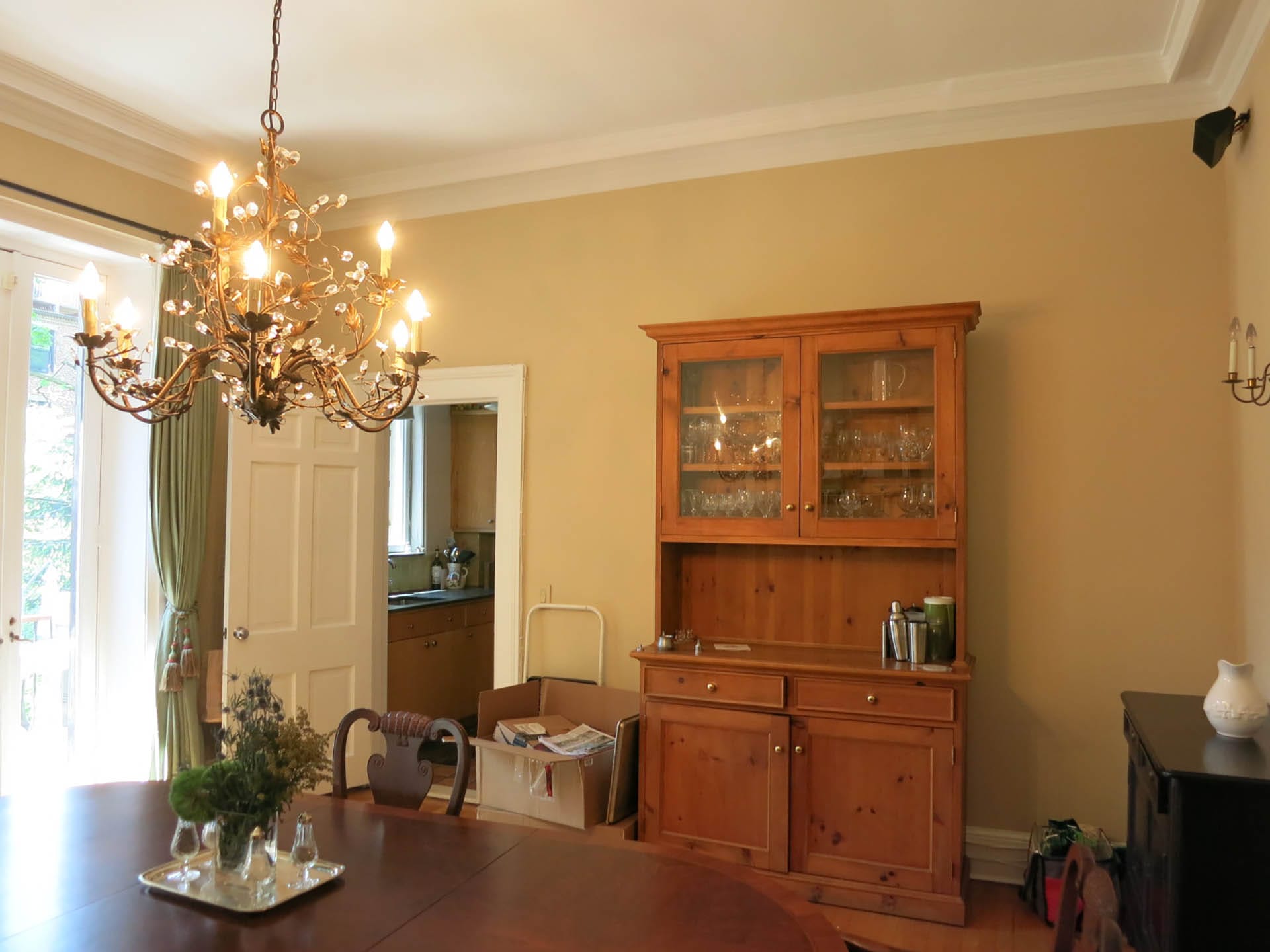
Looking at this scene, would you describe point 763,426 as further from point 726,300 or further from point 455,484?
point 455,484

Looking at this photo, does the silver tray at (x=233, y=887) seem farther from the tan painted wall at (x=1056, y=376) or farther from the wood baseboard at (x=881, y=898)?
the tan painted wall at (x=1056, y=376)

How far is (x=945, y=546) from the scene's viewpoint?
325cm

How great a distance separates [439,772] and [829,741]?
2.53 m

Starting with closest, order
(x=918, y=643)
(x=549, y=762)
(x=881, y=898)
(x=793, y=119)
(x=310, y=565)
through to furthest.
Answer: (x=881, y=898) < (x=918, y=643) < (x=549, y=762) < (x=793, y=119) < (x=310, y=565)

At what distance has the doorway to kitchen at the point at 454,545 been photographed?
167 inches

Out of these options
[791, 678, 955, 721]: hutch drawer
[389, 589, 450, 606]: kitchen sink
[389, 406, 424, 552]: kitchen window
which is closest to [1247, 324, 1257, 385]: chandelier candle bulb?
[791, 678, 955, 721]: hutch drawer

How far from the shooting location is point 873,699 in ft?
10.4

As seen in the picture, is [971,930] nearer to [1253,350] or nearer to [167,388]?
[1253,350]

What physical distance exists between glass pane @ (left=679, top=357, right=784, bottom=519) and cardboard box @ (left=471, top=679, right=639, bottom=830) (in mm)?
922

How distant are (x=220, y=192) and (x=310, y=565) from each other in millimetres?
2561

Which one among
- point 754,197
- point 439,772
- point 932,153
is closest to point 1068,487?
point 932,153

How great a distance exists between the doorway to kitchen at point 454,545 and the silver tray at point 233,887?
7.66 ft

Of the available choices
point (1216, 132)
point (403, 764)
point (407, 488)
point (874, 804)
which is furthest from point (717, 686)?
point (407, 488)

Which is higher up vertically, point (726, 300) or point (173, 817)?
point (726, 300)
